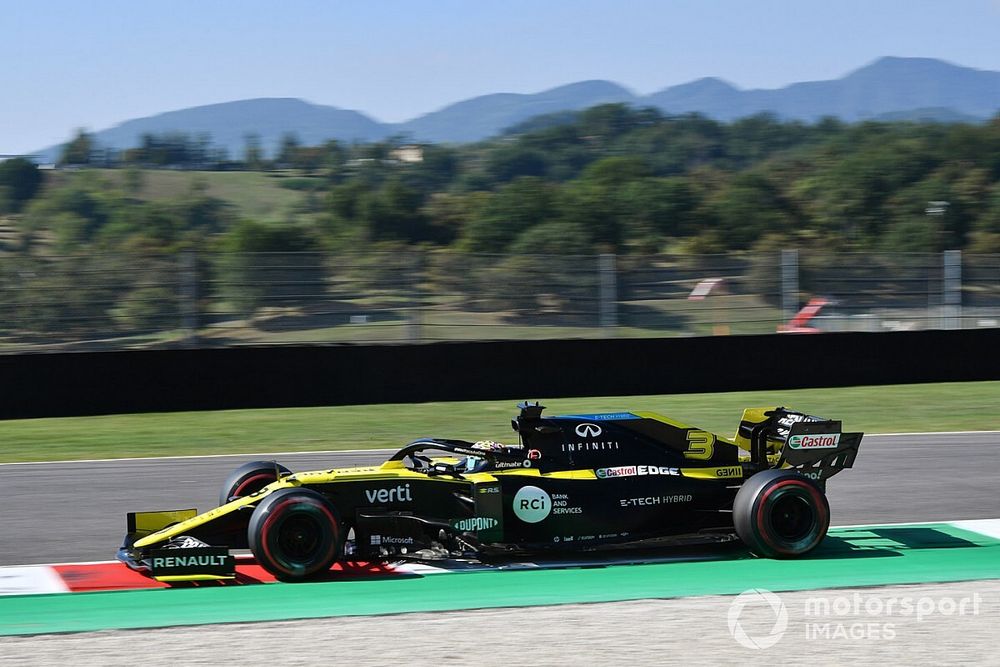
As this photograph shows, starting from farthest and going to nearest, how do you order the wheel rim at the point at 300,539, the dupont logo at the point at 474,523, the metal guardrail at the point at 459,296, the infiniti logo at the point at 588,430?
the metal guardrail at the point at 459,296, the infiniti logo at the point at 588,430, the dupont logo at the point at 474,523, the wheel rim at the point at 300,539

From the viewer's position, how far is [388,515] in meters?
7.78

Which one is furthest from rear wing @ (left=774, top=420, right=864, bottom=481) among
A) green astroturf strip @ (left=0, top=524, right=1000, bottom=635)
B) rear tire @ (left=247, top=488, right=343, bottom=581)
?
rear tire @ (left=247, top=488, right=343, bottom=581)

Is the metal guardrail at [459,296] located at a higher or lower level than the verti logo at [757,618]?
higher

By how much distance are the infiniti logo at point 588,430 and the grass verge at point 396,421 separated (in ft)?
19.2

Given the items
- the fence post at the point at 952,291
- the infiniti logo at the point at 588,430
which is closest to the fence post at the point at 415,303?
the fence post at the point at 952,291

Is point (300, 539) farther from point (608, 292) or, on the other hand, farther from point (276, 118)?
point (276, 118)

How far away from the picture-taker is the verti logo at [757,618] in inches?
244

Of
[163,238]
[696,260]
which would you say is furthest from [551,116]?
[696,260]

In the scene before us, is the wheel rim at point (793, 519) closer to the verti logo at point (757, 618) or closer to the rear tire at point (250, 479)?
the verti logo at point (757, 618)

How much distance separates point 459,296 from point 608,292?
238 centimetres

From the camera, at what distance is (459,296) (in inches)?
749

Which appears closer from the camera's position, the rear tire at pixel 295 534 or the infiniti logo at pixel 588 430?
the rear tire at pixel 295 534

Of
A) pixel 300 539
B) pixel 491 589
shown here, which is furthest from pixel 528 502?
pixel 300 539

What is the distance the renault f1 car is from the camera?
745 cm
